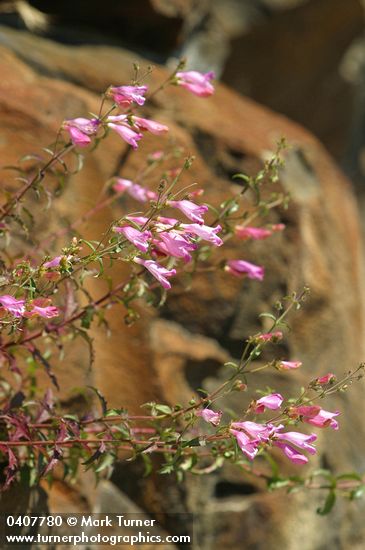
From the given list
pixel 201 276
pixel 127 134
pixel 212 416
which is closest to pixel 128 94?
pixel 127 134

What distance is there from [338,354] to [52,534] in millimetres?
1699

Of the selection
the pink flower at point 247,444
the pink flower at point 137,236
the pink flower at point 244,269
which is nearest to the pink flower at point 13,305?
the pink flower at point 137,236

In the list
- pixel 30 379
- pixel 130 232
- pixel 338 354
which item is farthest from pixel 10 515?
pixel 338 354

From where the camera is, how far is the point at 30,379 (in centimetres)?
261

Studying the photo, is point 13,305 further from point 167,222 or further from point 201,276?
point 201,276

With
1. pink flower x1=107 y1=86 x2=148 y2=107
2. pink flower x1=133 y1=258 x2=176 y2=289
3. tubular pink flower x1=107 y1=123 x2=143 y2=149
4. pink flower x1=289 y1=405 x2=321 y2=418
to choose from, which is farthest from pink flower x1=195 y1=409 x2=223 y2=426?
pink flower x1=107 y1=86 x2=148 y2=107

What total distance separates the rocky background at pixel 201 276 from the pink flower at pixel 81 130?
2.80 feet

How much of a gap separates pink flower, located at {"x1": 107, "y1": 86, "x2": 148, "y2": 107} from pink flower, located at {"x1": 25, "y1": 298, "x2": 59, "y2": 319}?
534 mm

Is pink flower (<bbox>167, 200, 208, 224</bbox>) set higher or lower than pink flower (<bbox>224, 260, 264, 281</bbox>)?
lower

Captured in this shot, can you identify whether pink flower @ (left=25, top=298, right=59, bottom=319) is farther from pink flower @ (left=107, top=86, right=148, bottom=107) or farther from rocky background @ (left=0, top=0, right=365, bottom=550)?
rocky background @ (left=0, top=0, right=365, bottom=550)

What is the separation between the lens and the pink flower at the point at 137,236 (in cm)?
182

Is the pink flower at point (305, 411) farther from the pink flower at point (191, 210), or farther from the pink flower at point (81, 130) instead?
the pink flower at point (81, 130)

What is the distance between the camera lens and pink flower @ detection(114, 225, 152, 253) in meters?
1.82

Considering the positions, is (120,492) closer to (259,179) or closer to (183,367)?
(183,367)
